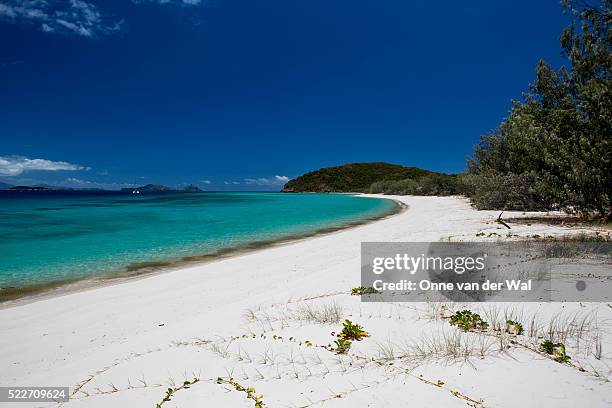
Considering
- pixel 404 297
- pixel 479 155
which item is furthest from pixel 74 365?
pixel 479 155

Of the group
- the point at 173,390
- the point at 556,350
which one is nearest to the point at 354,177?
the point at 556,350

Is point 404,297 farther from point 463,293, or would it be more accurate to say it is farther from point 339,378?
point 339,378

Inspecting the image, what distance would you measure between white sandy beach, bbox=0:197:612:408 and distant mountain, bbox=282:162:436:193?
5497 inches

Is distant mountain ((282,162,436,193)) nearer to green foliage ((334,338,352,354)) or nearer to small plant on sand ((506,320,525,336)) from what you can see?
small plant on sand ((506,320,525,336))

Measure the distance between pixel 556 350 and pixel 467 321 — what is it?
41.7 inches

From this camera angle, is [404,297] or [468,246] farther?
[468,246]

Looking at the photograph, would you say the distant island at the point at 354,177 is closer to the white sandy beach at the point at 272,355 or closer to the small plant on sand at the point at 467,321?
the white sandy beach at the point at 272,355

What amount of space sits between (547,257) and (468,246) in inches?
100

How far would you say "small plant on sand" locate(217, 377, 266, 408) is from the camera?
310 centimetres

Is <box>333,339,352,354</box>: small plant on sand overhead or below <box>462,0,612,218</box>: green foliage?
below

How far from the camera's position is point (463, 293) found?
5.79 metres

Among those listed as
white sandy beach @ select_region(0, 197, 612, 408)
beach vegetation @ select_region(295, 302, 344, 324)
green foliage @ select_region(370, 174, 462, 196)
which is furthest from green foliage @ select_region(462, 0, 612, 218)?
green foliage @ select_region(370, 174, 462, 196)

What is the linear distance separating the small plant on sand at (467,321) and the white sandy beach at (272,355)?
16 cm

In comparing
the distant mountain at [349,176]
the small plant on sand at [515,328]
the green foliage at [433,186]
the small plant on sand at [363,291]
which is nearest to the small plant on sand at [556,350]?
the small plant on sand at [515,328]
